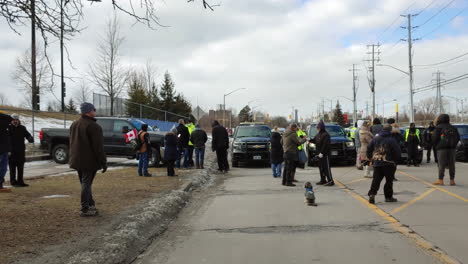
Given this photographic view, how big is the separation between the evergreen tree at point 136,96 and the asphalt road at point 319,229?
24486 mm

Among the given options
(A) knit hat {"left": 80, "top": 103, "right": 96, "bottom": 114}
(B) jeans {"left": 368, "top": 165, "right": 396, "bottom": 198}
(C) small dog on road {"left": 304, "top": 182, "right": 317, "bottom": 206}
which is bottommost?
(C) small dog on road {"left": 304, "top": 182, "right": 317, "bottom": 206}

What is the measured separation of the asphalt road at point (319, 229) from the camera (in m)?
5.43

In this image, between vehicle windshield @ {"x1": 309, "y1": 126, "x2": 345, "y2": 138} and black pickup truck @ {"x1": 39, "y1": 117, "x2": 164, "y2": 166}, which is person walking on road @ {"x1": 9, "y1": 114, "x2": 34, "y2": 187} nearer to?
black pickup truck @ {"x1": 39, "y1": 117, "x2": 164, "y2": 166}

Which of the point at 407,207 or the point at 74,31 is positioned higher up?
the point at 74,31

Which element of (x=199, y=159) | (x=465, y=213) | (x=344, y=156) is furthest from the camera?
(x=344, y=156)

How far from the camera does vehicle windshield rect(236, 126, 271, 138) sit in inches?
796

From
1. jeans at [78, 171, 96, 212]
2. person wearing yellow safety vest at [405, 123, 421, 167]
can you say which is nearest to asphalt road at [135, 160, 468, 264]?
jeans at [78, 171, 96, 212]

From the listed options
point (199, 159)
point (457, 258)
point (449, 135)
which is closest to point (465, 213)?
point (457, 258)

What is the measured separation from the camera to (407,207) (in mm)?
8625

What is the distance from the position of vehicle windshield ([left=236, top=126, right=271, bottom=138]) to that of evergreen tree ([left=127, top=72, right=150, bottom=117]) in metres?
15.9

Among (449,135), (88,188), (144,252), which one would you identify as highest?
(449,135)

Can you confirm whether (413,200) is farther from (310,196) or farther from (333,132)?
(333,132)

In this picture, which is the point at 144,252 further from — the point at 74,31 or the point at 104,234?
the point at 74,31

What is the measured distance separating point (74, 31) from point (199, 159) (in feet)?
36.1
